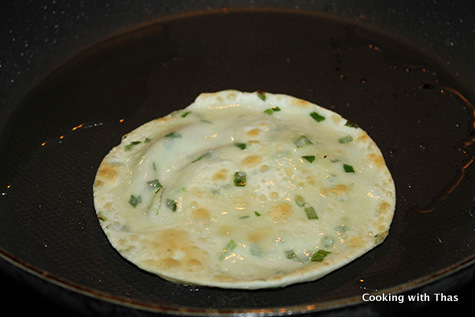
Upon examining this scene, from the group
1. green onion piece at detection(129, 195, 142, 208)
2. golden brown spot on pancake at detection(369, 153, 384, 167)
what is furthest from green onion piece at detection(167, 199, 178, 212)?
golden brown spot on pancake at detection(369, 153, 384, 167)

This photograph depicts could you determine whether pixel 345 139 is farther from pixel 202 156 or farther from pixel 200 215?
pixel 200 215

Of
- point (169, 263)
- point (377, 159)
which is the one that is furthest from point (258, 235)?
point (377, 159)

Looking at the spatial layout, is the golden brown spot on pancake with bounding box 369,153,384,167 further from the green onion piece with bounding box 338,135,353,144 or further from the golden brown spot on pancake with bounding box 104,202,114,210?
the golden brown spot on pancake with bounding box 104,202,114,210

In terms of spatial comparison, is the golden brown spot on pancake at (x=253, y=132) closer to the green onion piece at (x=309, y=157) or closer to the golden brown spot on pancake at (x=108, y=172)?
the green onion piece at (x=309, y=157)

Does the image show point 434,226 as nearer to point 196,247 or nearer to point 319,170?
point 319,170

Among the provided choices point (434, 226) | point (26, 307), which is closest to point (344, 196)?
point (434, 226)

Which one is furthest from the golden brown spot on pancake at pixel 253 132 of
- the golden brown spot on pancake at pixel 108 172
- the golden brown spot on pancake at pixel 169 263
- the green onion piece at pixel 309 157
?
the golden brown spot on pancake at pixel 169 263
